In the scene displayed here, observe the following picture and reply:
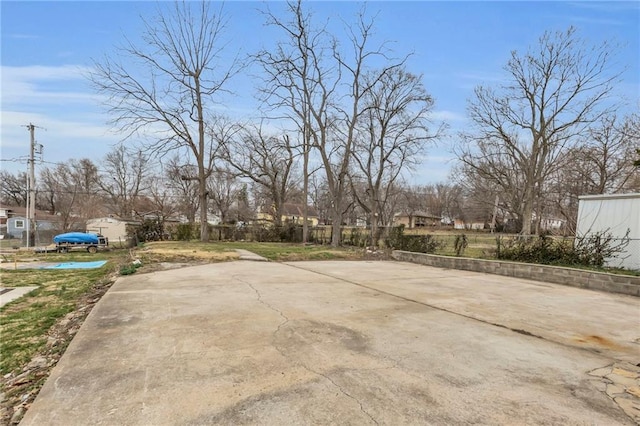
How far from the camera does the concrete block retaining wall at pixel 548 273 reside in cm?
835

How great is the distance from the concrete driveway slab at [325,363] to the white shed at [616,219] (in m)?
4.97

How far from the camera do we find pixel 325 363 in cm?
352

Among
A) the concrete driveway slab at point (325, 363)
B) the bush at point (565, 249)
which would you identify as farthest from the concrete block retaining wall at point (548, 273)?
the concrete driveway slab at point (325, 363)

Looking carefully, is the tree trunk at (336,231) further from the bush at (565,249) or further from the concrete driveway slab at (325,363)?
the concrete driveway slab at (325,363)

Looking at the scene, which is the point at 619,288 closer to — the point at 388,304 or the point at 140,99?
the point at 388,304

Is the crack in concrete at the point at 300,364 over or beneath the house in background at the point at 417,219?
beneath

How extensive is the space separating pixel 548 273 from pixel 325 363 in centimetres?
891

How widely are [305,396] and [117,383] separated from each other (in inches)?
61.5

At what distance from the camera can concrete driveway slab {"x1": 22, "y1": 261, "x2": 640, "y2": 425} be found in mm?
2646

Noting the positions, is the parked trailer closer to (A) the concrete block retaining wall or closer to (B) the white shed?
(A) the concrete block retaining wall

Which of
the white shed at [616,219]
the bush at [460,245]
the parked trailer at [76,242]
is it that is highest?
the white shed at [616,219]

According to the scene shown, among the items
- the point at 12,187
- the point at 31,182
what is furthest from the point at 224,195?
the point at 12,187

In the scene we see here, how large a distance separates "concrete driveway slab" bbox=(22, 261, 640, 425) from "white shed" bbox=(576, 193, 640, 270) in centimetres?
497

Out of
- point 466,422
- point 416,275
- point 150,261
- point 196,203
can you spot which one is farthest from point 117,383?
point 196,203
